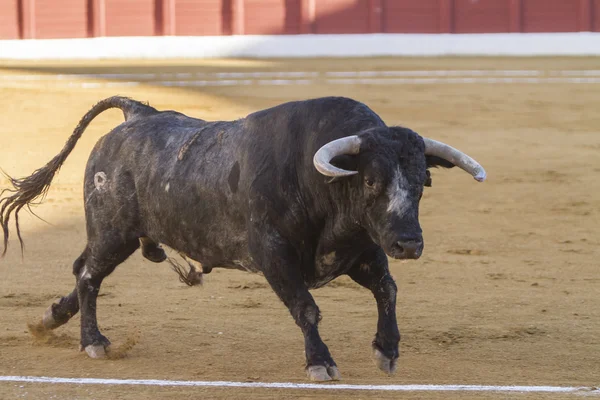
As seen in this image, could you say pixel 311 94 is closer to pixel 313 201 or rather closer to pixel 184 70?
pixel 184 70

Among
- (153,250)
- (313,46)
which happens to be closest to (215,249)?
(153,250)

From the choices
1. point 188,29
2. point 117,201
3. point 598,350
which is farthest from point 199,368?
point 188,29

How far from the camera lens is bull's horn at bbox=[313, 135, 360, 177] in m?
3.94

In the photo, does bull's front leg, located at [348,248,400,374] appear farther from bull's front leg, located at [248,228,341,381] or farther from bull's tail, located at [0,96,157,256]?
bull's tail, located at [0,96,157,256]

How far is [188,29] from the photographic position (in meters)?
19.8

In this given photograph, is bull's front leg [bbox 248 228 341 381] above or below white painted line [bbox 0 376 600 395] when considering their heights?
above

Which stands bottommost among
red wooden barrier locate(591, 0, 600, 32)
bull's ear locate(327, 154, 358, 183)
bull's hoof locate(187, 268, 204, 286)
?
bull's hoof locate(187, 268, 204, 286)

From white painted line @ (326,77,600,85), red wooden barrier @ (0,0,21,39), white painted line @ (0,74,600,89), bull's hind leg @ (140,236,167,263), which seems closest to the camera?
bull's hind leg @ (140,236,167,263)

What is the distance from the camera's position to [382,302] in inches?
173

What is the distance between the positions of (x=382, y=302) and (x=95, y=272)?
4.77 feet

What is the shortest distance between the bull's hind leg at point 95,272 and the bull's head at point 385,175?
1.42 metres

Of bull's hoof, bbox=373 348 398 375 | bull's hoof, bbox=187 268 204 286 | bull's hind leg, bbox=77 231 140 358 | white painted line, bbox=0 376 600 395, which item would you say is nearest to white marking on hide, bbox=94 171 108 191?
Result: bull's hind leg, bbox=77 231 140 358

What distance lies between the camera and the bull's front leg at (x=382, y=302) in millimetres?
4258

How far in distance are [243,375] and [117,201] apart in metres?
1.02
